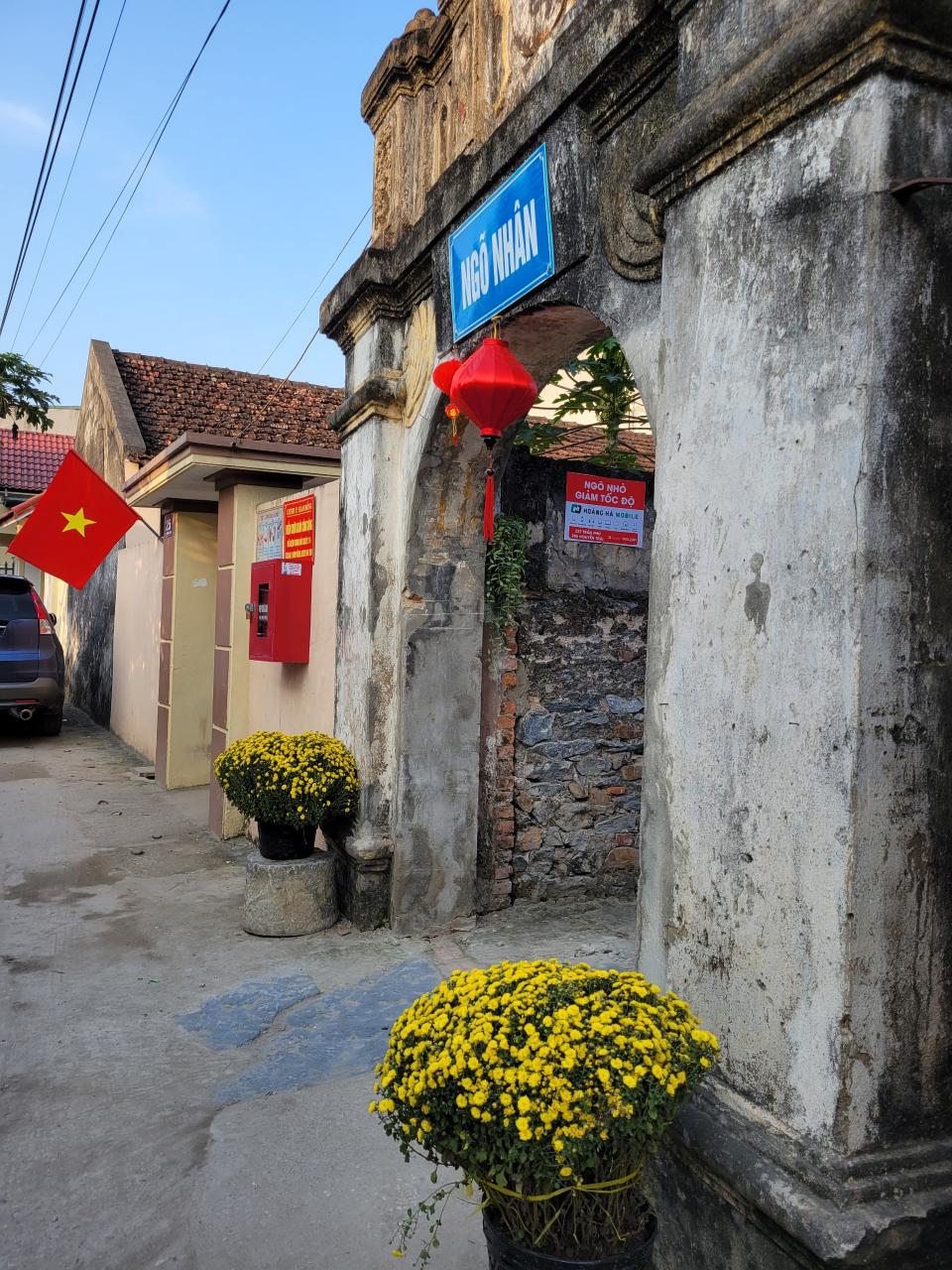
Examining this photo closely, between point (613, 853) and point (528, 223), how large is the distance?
361 centimetres

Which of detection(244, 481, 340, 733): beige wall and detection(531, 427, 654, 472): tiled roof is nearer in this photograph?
detection(244, 481, 340, 733): beige wall

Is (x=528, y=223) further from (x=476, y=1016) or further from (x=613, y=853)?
(x=613, y=853)

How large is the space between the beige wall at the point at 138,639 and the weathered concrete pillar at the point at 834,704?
346 inches

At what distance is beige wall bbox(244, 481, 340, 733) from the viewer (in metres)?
5.95

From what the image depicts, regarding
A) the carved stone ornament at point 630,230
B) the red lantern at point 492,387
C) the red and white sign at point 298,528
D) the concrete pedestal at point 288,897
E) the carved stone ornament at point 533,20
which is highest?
the carved stone ornament at point 533,20

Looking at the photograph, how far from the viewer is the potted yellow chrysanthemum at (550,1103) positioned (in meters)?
1.88

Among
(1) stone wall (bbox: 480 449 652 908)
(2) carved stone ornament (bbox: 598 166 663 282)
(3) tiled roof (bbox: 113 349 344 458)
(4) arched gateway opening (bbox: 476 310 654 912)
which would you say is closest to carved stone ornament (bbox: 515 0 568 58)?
(2) carved stone ornament (bbox: 598 166 663 282)

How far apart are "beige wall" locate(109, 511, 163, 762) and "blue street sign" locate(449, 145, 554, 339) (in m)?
6.82

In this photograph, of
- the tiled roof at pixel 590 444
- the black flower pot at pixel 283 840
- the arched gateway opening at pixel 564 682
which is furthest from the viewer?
the tiled roof at pixel 590 444

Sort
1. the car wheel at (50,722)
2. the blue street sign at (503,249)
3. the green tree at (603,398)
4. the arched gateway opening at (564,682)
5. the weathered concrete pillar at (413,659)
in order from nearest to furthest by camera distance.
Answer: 1. the blue street sign at (503,249)
2. the weathered concrete pillar at (413,659)
3. the arched gateway opening at (564,682)
4. the green tree at (603,398)
5. the car wheel at (50,722)

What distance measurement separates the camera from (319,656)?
6.12 meters

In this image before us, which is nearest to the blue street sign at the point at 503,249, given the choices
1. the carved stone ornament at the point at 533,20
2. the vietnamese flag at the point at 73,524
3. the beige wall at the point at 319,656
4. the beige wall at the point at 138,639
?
the carved stone ornament at the point at 533,20

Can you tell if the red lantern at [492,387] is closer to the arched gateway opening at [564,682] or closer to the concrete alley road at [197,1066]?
the arched gateway opening at [564,682]

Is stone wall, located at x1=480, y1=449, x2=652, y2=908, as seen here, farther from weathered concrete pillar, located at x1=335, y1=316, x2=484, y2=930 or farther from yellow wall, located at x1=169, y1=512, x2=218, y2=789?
yellow wall, located at x1=169, y1=512, x2=218, y2=789
